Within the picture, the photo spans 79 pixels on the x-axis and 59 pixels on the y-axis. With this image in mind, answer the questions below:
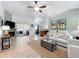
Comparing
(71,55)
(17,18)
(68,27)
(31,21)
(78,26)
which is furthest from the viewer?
(31,21)

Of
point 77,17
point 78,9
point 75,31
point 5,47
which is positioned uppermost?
point 78,9

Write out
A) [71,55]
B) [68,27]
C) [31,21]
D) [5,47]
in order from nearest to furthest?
[71,55], [5,47], [68,27], [31,21]

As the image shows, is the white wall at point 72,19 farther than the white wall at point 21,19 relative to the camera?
No

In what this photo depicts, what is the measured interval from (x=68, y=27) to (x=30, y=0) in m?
4.12

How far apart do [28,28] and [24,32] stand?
84 cm

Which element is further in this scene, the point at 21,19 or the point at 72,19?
the point at 21,19

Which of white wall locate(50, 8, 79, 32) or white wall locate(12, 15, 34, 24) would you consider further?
white wall locate(12, 15, 34, 24)

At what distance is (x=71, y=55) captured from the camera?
9.39ft

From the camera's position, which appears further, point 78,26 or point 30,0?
point 78,26

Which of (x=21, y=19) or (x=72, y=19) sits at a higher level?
(x=21, y=19)

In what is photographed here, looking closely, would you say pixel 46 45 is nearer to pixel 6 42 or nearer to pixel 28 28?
pixel 6 42

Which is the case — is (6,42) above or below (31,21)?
below

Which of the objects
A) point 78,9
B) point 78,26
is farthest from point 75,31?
point 78,9

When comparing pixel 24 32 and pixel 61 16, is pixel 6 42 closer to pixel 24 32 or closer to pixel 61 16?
pixel 61 16
